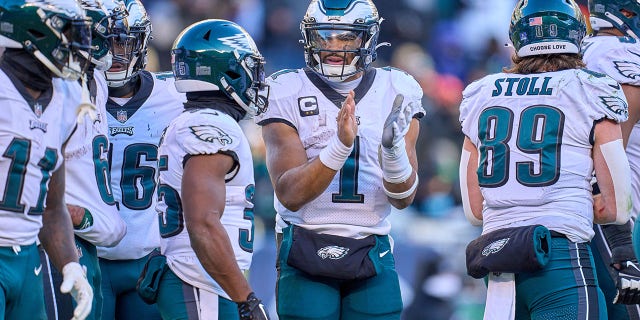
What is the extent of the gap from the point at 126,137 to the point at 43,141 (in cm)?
154

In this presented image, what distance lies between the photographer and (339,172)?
5492mm

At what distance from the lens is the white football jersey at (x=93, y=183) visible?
5.40m

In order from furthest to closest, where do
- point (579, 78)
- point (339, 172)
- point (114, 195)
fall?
point (114, 195), point (339, 172), point (579, 78)

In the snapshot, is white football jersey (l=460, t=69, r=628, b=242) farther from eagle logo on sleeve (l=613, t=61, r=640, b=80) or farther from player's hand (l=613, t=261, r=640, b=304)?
eagle logo on sleeve (l=613, t=61, r=640, b=80)

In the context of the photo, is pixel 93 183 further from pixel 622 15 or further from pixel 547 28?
pixel 622 15

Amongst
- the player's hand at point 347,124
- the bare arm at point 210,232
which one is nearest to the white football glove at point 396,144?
the player's hand at point 347,124

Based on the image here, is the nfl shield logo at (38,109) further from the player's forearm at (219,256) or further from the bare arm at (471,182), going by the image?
Result: the bare arm at (471,182)

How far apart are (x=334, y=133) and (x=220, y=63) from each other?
0.78m

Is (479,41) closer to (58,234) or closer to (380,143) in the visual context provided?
(380,143)

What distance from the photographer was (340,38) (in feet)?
18.3

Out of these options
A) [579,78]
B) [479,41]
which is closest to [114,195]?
[579,78]

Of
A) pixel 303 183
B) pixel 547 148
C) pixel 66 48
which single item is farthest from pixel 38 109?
pixel 547 148

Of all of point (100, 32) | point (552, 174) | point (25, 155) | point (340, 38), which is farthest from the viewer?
point (340, 38)

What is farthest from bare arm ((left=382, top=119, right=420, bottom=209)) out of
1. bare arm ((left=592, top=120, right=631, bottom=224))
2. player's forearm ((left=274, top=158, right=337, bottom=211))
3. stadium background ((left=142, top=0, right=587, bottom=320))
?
stadium background ((left=142, top=0, right=587, bottom=320))
